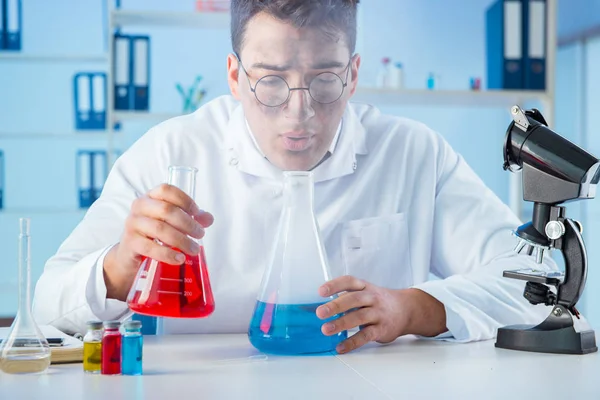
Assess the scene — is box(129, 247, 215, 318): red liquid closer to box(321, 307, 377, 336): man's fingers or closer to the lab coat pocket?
box(321, 307, 377, 336): man's fingers

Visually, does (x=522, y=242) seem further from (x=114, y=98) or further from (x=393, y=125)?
(x=114, y=98)

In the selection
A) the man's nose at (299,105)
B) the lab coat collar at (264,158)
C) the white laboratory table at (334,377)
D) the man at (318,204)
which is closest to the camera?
the white laboratory table at (334,377)

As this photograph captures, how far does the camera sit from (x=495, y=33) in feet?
11.3

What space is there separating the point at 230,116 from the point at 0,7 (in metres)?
2.61

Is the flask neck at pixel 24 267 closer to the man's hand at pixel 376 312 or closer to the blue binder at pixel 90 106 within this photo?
the man's hand at pixel 376 312

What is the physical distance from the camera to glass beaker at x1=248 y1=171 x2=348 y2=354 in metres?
1.10

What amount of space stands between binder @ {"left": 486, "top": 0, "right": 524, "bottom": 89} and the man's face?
6.56ft

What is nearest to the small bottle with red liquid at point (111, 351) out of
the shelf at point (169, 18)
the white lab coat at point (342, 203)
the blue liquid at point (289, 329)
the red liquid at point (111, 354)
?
the red liquid at point (111, 354)

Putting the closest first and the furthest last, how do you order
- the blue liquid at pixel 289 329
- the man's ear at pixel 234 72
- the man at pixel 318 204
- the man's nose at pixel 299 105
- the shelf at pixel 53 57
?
the blue liquid at pixel 289 329, the man at pixel 318 204, the man's nose at pixel 299 105, the man's ear at pixel 234 72, the shelf at pixel 53 57

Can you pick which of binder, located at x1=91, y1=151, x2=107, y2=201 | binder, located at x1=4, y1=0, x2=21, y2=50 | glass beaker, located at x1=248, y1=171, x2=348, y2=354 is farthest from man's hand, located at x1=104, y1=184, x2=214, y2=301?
binder, located at x1=4, y1=0, x2=21, y2=50

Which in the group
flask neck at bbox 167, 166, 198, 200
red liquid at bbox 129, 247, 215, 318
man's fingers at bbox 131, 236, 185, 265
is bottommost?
red liquid at bbox 129, 247, 215, 318

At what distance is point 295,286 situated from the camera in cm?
110

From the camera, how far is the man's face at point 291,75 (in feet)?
4.82

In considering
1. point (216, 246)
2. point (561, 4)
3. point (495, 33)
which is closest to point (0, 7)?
point (495, 33)
